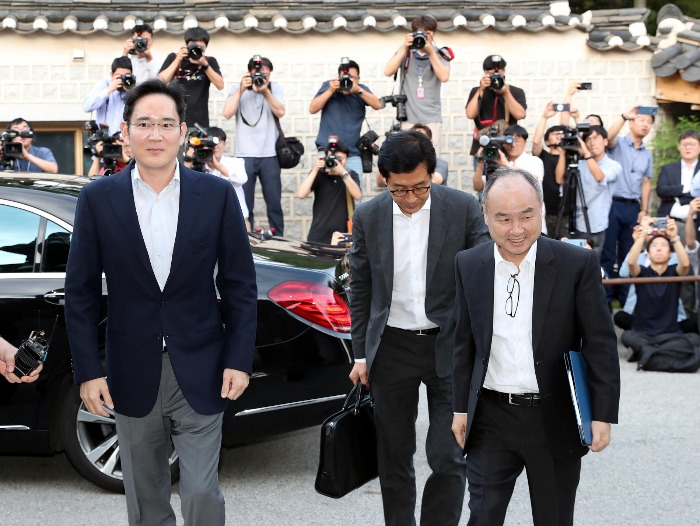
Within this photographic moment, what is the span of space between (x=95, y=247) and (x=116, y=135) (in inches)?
203

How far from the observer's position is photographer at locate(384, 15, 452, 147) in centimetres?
1066

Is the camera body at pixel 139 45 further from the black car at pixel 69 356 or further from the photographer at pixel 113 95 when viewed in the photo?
the black car at pixel 69 356

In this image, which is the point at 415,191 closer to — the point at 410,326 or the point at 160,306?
the point at 410,326

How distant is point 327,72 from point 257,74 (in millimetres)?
2667

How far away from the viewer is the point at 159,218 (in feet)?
13.4

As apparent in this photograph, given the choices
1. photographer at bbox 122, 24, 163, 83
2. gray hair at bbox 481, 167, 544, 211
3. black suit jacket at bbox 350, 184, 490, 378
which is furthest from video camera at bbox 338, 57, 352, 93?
gray hair at bbox 481, 167, 544, 211

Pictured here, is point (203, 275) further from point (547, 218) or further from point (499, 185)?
point (547, 218)

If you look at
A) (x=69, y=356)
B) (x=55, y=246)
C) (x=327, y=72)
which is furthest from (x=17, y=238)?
(x=327, y=72)

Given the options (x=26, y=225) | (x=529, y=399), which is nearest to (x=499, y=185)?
(x=529, y=399)

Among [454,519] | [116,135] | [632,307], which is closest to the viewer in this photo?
[454,519]

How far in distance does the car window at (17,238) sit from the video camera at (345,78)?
5218mm

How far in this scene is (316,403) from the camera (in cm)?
582

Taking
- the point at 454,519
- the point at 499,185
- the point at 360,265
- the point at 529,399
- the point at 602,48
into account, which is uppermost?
the point at 602,48

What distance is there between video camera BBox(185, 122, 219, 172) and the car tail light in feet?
11.6
